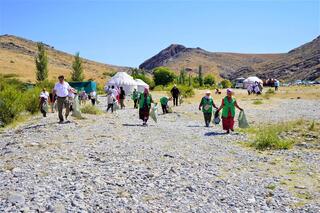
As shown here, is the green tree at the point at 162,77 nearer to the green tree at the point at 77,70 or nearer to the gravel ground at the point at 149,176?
the green tree at the point at 77,70

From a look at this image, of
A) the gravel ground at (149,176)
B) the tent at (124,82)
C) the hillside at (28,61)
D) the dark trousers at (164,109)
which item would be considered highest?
the hillside at (28,61)

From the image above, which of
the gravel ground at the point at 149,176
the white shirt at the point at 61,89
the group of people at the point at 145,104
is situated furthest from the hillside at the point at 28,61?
the gravel ground at the point at 149,176

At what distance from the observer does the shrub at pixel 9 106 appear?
65.6 ft

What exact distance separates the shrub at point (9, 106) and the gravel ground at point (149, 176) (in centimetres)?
718

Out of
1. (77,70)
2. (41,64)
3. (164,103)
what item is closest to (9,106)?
(164,103)

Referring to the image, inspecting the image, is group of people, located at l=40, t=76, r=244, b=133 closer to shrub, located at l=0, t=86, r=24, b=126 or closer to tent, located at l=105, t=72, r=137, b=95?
shrub, located at l=0, t=86, r=24, b=126

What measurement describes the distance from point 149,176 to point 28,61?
365ft

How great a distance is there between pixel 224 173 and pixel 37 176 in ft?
11.7

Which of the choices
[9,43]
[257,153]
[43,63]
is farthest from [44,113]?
[9,43]

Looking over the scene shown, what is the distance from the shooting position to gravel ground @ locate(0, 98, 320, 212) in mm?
6656

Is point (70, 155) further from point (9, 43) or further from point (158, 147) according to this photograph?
point (9, 43)

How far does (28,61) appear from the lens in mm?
113750

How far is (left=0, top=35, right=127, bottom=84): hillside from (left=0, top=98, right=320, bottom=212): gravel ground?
265 ft

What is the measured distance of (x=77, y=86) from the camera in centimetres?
5081
